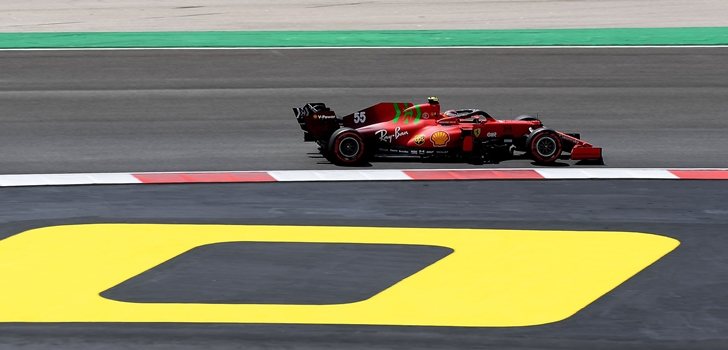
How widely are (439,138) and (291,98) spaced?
A: 556 centimetres

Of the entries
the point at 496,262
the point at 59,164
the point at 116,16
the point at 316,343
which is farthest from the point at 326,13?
the point at 316,343

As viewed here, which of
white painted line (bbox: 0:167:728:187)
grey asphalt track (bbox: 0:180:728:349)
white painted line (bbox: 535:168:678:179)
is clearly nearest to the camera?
grey asphalt track (bbox: 0:180:728:349)

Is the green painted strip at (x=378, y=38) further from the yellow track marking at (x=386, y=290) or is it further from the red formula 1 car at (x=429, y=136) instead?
the yellow track marking at (x=386, y=290)

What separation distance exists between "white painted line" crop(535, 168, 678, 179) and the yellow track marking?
9.43ft

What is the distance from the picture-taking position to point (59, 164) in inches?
674

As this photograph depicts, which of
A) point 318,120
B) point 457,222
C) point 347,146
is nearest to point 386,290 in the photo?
point 457,222

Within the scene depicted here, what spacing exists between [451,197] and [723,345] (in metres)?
5.47

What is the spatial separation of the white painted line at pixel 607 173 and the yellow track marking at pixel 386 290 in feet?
9.43

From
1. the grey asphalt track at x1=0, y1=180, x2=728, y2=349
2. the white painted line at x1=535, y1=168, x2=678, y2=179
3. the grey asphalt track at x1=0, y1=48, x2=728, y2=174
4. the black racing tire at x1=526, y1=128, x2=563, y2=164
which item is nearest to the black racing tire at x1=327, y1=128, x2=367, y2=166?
the grey asphalt track at x1=0, y1=48, x2=728, y2=174

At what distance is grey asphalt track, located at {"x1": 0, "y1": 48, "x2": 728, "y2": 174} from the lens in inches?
703

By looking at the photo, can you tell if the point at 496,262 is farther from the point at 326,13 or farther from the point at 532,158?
the point at 326,13

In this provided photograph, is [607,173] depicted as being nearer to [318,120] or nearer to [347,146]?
[347,146]

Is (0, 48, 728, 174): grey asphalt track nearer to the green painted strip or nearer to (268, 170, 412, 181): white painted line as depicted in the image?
(268, 170, 412, 181): white painted line

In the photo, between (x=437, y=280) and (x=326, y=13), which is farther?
(x=326, y=13)
